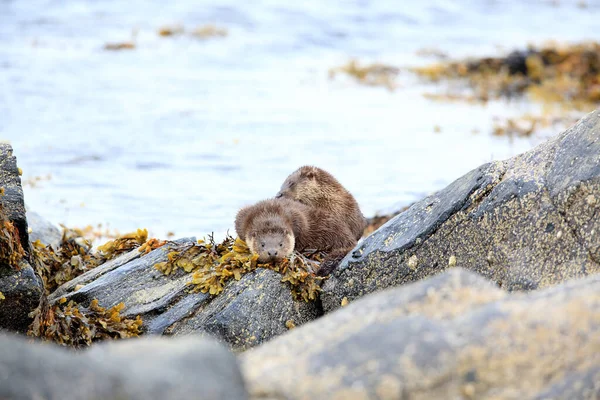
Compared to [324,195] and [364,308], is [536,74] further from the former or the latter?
[364,308]

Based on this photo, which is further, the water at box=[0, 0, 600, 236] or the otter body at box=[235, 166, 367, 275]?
the water at box=[0, 0, 600, 236]

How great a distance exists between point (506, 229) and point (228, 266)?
2.32 meters

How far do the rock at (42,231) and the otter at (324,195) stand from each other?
119 inches

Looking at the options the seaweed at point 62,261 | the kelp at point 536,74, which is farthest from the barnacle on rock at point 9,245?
the kelp at point 536,74

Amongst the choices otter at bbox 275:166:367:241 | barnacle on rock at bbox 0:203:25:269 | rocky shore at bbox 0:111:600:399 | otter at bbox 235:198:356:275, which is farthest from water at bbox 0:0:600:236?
barnacle on rock at bbox 0:203:25:269

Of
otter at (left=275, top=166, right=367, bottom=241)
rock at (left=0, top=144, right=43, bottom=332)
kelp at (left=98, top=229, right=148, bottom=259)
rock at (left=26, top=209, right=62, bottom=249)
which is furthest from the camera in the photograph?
rock at (left=26, top=209, right=62, bottom=249)

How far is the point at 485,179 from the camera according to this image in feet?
20.1

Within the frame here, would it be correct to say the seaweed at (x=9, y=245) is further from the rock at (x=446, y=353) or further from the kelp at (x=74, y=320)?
the rock at (x=446, y=353)

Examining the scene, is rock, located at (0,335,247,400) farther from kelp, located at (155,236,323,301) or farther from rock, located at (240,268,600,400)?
kelp, located at (155,236,323,301)

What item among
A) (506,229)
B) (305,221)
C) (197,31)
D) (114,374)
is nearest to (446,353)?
(114,374)

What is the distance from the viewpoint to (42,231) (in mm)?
9336

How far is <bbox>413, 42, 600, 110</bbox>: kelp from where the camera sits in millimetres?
19938

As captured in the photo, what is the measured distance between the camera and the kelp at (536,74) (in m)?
19.9

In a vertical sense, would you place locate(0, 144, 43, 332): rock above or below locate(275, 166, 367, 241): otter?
below
